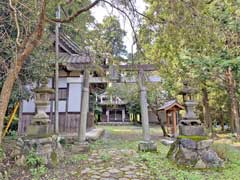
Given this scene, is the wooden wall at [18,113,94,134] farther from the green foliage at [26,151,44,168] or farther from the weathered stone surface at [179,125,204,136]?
the weathered stone surface at [179,125,204,136]

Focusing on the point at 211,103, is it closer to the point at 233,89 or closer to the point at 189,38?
the point at 233,89

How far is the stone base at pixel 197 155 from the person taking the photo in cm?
565

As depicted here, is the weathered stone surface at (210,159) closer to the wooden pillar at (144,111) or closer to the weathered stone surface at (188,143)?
the weathered stone surface at (188,143)

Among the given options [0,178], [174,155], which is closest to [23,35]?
[0,178]

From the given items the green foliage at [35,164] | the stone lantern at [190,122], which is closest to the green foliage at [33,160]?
the green foliage at [35,164]

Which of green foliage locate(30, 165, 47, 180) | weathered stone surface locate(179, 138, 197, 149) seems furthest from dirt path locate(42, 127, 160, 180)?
weathered stone surface locate(179, 138, 197, 149)

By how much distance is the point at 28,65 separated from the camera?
6496 mm

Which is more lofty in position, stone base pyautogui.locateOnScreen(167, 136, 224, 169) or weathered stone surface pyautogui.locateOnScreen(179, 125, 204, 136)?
weathered stone surface pyautogui.locateOnScreen(179, 125, 204, 136)

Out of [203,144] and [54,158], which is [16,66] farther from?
[203,144]

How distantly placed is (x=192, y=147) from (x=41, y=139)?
12.2ft

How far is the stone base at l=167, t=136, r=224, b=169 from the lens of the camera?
18.5 feet

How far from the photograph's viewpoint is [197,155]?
18.9 ft

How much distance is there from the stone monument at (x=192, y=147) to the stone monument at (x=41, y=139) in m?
3.14

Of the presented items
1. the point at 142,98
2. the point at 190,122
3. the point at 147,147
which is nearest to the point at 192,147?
the point at 190,122
